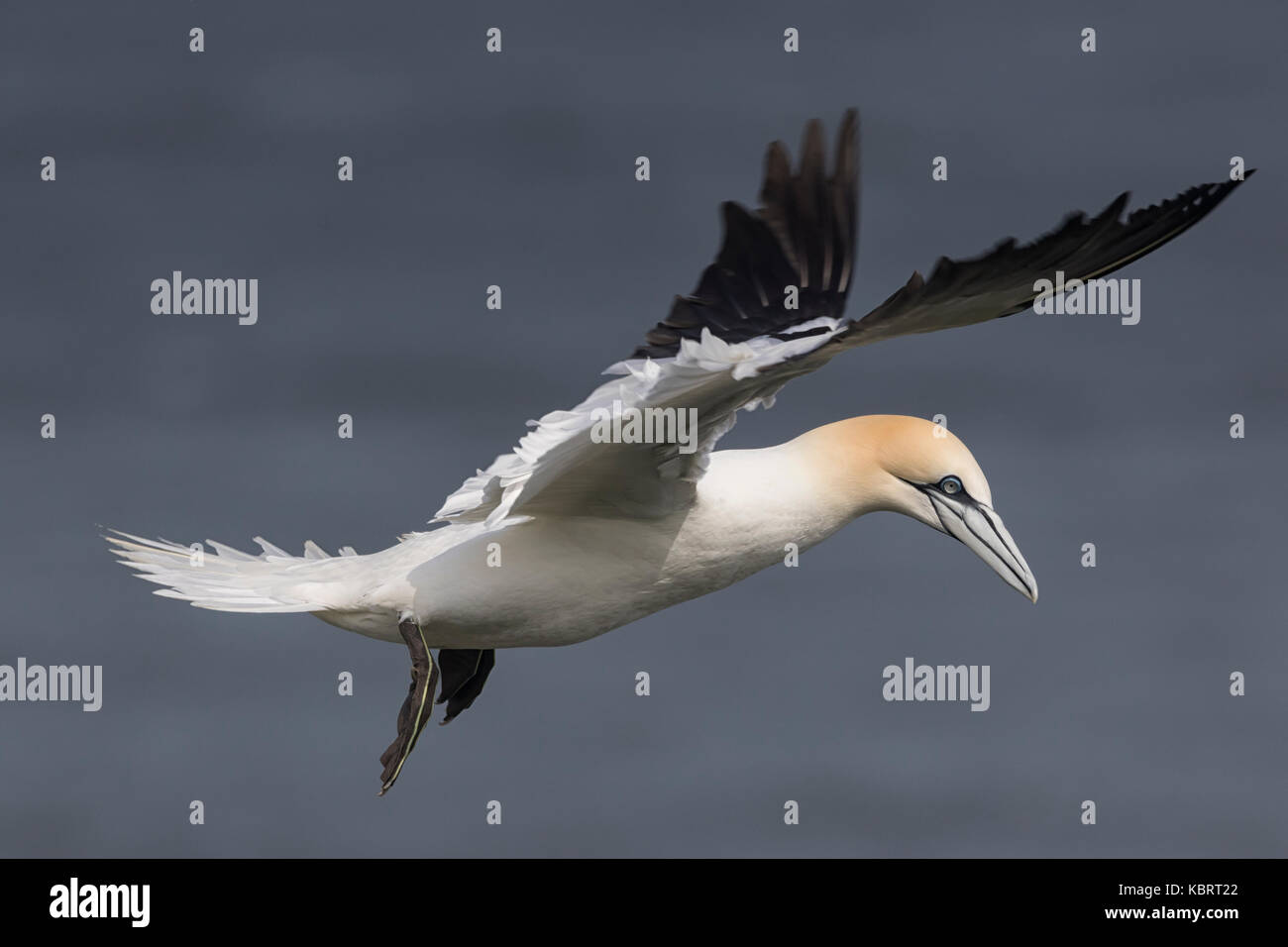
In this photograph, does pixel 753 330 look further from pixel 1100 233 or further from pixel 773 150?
pixel 1100 233

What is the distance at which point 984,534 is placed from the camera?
15.5 metres

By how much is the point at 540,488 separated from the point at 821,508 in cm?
191

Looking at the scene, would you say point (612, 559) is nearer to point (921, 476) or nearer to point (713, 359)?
point (921, 476)

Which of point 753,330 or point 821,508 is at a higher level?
point 753,330

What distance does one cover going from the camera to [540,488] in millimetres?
14648

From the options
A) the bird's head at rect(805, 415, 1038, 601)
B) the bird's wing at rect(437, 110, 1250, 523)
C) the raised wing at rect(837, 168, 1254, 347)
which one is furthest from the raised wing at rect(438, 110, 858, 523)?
the bird's head at rect(805, 415, 1038, 601)

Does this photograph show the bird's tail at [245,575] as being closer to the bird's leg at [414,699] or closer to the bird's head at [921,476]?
the bird's leg at [414,699]

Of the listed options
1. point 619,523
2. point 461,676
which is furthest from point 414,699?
point 619,523

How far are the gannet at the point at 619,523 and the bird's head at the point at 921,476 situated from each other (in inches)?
0.5

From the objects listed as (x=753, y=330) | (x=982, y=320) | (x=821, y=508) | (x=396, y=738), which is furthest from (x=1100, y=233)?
(x=396, y=738)

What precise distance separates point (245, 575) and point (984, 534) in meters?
5.02

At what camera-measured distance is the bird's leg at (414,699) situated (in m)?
15.6

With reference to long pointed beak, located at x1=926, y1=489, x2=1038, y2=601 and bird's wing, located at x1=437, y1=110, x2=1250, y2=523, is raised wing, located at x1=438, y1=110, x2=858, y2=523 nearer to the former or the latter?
bird's wing, located at x1=437, y1=110, x2=1250, y2=523

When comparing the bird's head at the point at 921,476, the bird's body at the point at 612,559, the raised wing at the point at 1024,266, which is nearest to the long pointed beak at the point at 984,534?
the bird's head at the point at 921,476
